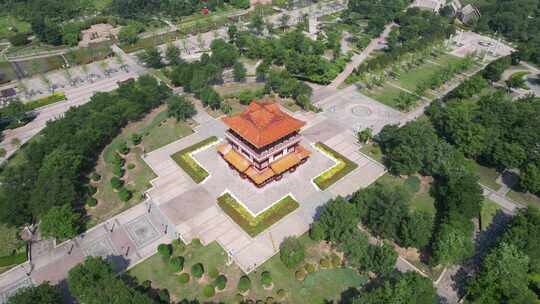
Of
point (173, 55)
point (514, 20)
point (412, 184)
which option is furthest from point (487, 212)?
point (514, 20)

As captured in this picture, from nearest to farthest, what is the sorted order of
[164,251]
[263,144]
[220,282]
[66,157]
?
[220,282] < [164,251] < [263,144] < [66,157]

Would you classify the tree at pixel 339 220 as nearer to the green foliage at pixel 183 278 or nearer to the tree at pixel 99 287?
the green foliage at pixel 183 278

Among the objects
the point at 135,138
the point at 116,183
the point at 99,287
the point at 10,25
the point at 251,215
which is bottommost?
the point at 251,215

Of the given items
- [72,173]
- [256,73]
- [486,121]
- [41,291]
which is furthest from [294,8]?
[41,291]

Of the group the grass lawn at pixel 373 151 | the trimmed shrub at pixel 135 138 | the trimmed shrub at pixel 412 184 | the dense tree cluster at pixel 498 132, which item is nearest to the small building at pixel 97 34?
the trimmed shrub at pixel 135 138

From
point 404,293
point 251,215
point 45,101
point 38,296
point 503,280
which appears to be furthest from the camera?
point 45,101

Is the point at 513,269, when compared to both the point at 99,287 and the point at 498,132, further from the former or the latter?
the point at 99,287
